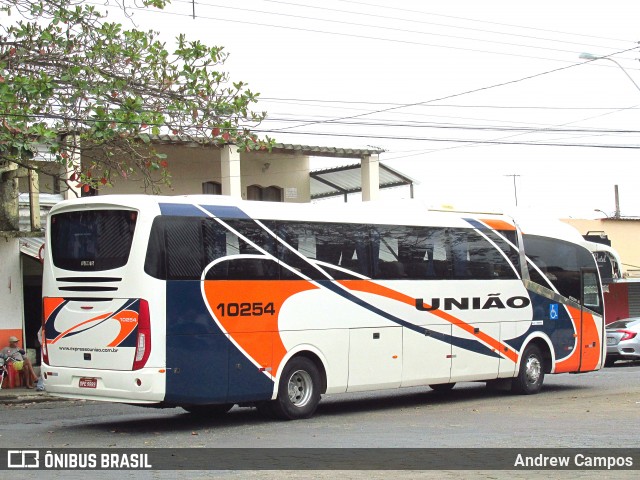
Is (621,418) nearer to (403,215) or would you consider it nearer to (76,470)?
(403,215)

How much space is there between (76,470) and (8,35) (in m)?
9.98

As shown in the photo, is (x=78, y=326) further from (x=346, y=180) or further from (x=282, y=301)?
(x=346, y=180)

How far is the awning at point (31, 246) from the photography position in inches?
946

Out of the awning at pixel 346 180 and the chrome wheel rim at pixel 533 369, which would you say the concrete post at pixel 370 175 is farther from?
the chrome wheel rim at pixel 533 369

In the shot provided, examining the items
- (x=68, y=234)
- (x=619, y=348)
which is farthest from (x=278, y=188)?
(x=68, y=234)

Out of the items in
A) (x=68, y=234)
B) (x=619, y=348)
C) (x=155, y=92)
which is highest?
(x=155, y=92)

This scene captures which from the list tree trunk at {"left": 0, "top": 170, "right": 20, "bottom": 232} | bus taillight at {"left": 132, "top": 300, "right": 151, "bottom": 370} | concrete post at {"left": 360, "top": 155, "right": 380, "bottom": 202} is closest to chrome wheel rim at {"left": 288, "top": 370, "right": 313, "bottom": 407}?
bus taillight at {"left": 132, "top": 300, "right": 151, "bottom": 370}

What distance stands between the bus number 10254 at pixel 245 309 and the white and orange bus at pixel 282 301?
2 centimetres

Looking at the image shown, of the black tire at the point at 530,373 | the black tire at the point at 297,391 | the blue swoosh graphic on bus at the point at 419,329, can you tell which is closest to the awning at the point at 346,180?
the black tire at the point at 530,373

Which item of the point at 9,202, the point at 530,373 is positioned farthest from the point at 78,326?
the point at 9,202

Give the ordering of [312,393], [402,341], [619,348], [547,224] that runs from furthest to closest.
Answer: [619,348]
[547,224]
[402,341]
[312,393]

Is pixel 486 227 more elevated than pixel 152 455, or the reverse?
pixel 486 227

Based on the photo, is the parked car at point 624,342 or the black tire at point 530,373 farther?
the parked car at point 624,342

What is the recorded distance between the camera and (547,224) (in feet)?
66.3
